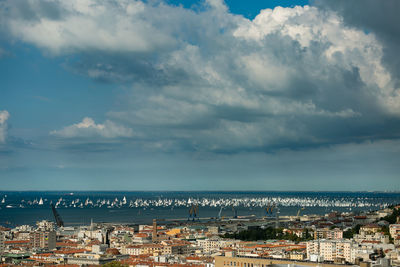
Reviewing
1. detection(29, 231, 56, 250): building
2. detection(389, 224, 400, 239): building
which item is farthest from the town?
detection(389, 224, 400, 239): building

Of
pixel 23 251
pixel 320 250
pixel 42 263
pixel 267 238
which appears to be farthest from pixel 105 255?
pixel 267 238

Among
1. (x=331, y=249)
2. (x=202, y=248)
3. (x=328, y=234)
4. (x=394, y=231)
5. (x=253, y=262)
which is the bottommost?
(x=202, y=248)

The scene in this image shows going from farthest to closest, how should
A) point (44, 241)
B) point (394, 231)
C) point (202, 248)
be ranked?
point (394, 231)
point (44, 241)
point (202, 248)

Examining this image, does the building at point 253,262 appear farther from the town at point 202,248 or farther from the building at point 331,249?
the building at point 331,249

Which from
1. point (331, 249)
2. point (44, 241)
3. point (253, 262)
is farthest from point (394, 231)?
point (253, 262)

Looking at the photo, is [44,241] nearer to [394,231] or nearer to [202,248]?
[202,248]

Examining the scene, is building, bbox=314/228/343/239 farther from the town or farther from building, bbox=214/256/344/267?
building, bbox=214/256/344/267

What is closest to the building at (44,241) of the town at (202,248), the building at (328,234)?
the town at (202,248)

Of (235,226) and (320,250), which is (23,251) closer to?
(320,250)
